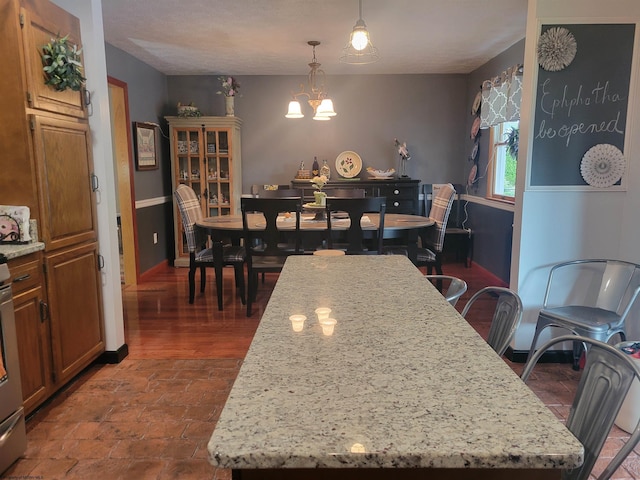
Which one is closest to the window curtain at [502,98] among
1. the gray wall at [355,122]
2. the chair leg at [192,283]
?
the gray wall at [355,122]

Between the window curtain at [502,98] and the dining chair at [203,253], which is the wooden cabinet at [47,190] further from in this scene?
the window curtain at [502,98]

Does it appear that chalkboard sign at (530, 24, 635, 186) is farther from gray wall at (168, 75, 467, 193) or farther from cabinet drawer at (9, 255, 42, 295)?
gray wall at (168, 75, 467, 193)

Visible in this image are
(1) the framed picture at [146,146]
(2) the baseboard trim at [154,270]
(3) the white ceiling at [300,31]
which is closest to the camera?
(3) the white ceiling at [300,31]

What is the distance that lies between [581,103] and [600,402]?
7.17 feet

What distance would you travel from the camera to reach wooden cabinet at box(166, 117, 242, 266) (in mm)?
5602

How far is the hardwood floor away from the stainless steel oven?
0.28 ft

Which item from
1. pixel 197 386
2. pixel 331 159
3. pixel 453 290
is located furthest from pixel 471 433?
pixel 331 159

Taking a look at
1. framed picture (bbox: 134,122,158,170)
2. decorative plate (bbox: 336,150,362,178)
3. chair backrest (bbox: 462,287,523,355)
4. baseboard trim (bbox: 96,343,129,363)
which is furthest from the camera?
decorative plate (bbox: 336,150,362,178)

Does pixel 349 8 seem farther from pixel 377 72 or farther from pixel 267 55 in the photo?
pixel 377 72

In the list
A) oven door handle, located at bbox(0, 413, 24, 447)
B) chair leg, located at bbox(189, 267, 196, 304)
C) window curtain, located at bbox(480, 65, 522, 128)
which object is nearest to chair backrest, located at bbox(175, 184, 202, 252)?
chair leg, located at bbox(189, 267, 196, 304)

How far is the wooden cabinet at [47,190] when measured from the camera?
2.14 m

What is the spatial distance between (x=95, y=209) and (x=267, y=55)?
112 inches

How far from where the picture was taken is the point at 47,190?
2301 mm

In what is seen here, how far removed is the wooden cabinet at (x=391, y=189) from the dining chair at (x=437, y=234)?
4.72 feet
